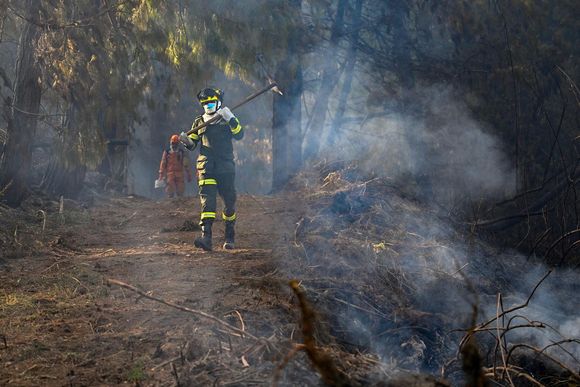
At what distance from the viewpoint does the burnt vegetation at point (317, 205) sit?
532 cm

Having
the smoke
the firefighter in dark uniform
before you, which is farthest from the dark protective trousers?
the smoke

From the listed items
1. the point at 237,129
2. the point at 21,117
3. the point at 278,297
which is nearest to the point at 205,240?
the point at 237,129

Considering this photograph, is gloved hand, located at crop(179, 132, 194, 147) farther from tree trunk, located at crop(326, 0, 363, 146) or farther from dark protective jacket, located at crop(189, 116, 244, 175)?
tree trunk, located at crop(326, 0, 363, 146)

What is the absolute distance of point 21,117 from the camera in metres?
10.9

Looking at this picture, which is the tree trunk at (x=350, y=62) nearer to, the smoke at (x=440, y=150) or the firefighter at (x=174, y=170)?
the smoke at (x=440, y=150)

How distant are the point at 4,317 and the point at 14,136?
19.3 feet

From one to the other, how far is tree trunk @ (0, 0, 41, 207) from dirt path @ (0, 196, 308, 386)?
6.25 ft

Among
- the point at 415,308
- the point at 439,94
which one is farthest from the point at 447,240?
the point at 439,94

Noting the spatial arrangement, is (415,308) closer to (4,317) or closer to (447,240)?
(447,240)

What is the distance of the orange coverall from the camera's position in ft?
52.5

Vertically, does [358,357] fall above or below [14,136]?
below

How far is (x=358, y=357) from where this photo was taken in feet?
15.6

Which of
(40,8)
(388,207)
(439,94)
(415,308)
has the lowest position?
(415,308)

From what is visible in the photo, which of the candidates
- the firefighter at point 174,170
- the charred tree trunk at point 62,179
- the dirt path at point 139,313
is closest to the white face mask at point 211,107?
the dirt path at point 139,313
